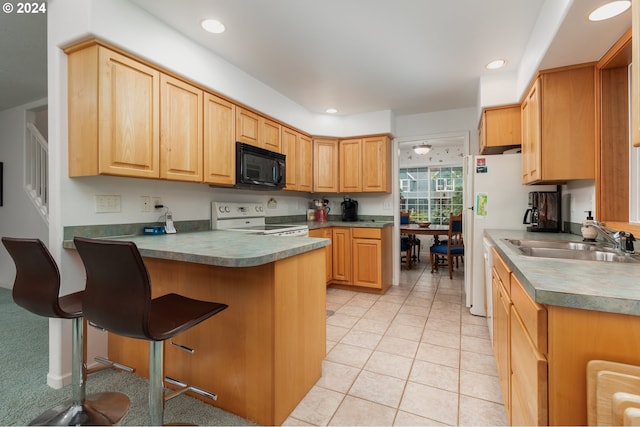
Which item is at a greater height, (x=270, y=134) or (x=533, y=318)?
(x=270, y=134)

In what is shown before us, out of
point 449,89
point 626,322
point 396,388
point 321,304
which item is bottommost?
point 396,388

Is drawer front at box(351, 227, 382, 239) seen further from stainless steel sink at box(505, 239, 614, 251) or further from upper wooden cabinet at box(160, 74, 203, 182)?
upper wooden cabinet at box(160, 74, 203, 182)

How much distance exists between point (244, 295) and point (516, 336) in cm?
123

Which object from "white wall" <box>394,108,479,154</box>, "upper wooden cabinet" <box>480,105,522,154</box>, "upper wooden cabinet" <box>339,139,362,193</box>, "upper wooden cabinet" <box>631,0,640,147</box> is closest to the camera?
"upper wooden cabinet" <box>631,0,640,147</box>

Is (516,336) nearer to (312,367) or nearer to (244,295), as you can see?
(312,367)

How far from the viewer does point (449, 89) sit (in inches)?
129

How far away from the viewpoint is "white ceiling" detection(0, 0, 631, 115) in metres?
1.87

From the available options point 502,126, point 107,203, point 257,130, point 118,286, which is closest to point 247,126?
point 257,130

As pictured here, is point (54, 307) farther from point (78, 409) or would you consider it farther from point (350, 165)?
point (350, 165)

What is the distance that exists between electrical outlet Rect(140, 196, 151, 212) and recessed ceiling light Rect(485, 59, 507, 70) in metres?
3.16

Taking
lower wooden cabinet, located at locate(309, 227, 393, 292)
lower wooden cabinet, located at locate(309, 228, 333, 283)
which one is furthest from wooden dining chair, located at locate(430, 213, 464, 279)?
lower wooden cabinet, located at locate(309, 228, 333, 283)

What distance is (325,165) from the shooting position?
4113 mm

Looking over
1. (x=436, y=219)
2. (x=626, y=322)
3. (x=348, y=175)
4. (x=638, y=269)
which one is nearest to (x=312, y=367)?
(x=626, y=322)

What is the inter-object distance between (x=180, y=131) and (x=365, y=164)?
2.48 m
